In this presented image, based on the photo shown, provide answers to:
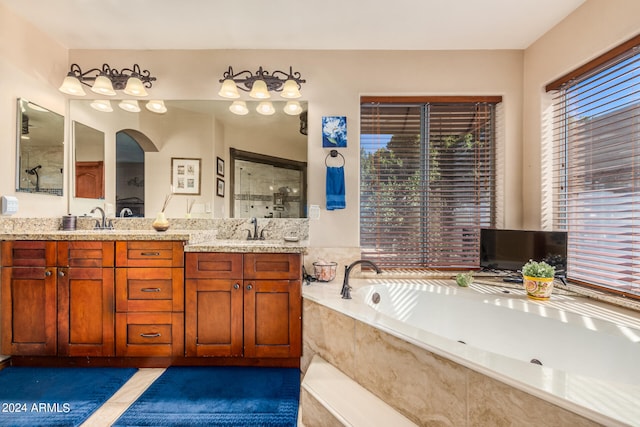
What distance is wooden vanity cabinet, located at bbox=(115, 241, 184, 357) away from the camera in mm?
1901

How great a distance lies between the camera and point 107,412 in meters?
1.55

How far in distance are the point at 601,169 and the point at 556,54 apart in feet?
3.07

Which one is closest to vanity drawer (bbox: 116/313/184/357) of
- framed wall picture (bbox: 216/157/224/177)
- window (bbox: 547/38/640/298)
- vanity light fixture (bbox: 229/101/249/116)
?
framed wall picture (bbox: 216/157/224/177)

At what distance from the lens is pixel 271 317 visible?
→ 6.22 ft

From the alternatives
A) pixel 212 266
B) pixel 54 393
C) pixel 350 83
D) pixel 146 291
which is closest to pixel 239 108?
pixel 350 83

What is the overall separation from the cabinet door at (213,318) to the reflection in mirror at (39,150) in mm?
1469

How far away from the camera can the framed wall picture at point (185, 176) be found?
2.44 meters

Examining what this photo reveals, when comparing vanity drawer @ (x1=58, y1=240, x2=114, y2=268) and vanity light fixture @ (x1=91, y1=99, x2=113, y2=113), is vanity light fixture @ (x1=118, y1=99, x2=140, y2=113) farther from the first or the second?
vanity drawer @ (x1=58, y1=240, x2=114, y2=268)

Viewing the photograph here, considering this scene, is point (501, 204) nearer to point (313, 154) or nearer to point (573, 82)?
point (573, 82)

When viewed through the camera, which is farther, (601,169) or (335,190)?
(335,190)

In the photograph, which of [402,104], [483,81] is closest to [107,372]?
[402,104]

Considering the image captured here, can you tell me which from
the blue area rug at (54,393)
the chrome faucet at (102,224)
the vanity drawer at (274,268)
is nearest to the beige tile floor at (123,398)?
the blue area rug at (54,393)

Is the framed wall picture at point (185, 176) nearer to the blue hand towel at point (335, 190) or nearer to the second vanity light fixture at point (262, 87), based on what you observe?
the second vanity light fixture at point (262, 87)

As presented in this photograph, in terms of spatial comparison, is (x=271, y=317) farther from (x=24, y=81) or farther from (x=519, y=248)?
(x=24, y=81)
